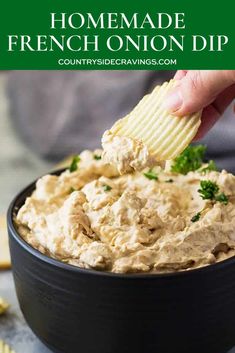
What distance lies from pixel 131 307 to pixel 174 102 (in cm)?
65

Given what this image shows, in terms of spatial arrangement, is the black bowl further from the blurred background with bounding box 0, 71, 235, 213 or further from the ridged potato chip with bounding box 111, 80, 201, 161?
the blurred background with bounding box 0, 71, 235, 213

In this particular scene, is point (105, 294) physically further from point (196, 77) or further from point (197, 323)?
point (196, 77)

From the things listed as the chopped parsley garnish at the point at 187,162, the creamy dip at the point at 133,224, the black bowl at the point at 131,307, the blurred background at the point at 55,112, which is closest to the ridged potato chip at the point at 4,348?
the black bowl at the point at 131,307

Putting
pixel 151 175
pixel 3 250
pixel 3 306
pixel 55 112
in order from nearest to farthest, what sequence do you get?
pixel 151 175 → pixel 3 306 → pixel 3 250 → pixel 55 112

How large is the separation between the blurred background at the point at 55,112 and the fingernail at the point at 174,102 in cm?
151

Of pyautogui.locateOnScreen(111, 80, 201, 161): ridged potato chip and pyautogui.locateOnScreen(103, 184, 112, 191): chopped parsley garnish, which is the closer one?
pyautogui.locateOnScreen(111, 80, 201, 161): ridged potato chip

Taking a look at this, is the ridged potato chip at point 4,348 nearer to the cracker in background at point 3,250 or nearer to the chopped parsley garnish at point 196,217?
the cracker in background at point 3,250

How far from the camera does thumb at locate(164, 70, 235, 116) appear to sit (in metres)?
2.14

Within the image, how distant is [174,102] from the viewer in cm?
216

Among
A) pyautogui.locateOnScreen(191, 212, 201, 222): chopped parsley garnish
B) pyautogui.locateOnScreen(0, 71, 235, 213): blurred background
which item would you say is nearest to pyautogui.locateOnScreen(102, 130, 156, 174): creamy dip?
pyautogui.locateOnScreen(191, 212, 201, 222): chopped parsley garnish

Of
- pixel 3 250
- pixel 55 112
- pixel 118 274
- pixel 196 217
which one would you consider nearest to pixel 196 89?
pixel 196 217

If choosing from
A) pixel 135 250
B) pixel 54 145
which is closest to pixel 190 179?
pixel 135 250

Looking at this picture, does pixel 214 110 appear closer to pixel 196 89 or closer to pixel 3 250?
pixel 196 89

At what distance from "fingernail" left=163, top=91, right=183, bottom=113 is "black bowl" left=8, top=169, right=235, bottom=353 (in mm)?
506
